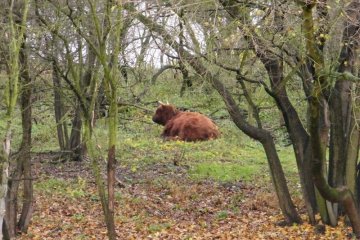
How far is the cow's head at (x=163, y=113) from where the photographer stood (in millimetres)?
21766

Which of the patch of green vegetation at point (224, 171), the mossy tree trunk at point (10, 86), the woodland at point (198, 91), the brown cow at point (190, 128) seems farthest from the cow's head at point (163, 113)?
the mossy tree trunk at point (10, 86)

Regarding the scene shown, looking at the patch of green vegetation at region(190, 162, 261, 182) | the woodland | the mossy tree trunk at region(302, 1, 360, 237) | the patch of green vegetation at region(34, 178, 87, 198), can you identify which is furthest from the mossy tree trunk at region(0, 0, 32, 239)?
the patch of green vegetation at region(190, 162, 261, 182)

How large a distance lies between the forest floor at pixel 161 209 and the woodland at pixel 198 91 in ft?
0.13

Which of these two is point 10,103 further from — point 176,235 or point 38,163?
point 38,163

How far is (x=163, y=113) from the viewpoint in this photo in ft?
71.7

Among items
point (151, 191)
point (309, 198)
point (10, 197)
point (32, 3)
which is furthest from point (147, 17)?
point (151, 191)

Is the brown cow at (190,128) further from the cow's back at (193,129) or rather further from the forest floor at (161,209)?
the forest floor at (161,209)

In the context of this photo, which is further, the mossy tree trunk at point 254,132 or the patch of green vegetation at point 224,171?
the patch of green vegetation at point 224,171

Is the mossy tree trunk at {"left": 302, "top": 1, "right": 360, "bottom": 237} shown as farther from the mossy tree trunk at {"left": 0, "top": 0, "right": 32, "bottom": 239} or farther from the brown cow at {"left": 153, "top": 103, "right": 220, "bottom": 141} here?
the brown cow at {"left": 153, "top": 103, "right": 220, "bottom": 141}

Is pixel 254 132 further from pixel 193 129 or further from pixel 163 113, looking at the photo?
pixel 163 113

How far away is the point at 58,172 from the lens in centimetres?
1538

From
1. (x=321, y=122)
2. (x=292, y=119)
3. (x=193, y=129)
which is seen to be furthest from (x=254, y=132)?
(x=193, y=129)

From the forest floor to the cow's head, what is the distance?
5814mm

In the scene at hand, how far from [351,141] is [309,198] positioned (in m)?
1.40
